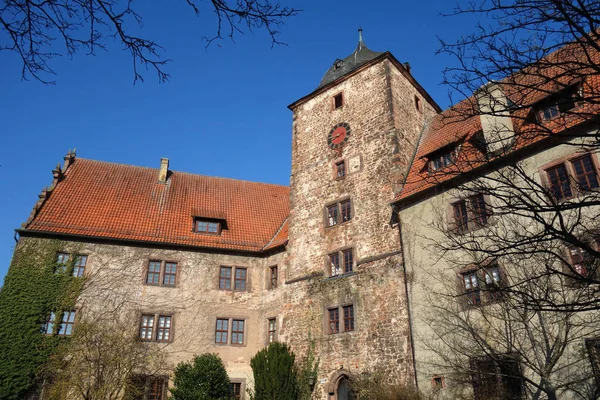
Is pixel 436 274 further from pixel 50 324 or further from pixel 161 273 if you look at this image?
pixel 50 324

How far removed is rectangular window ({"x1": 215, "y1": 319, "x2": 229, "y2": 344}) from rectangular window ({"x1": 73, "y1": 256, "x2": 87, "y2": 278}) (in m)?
5.68

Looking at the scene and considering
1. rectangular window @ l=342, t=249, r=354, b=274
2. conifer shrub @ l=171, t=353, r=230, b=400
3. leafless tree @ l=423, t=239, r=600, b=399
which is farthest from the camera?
rectangular window @ l=342, t=249, r=354, b=274

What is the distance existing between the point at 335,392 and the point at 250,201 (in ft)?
36.2

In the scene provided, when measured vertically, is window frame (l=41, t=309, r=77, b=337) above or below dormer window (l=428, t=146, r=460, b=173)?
below

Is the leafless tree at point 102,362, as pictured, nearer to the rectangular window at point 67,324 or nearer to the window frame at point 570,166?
the rectangular window at point 67,324

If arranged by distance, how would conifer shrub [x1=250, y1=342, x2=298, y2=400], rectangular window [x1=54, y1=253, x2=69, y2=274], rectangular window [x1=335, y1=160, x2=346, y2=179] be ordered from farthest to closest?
rectangular window [x1=335, y1=160, x2=346, y2=179] → rectangular window [x1=54, y1=253, x2=69, y2=274] → conifer shrub [x1=250, y1=342, x2=298, y2=400]

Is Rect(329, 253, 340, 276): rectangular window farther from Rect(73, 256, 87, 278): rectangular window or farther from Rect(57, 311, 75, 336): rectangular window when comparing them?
Rect(57, 311, 75, 336): rectangular window

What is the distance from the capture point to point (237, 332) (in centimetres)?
1977

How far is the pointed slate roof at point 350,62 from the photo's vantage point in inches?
869

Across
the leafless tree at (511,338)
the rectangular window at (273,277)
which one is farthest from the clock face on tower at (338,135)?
the leafless tree at (511,338)

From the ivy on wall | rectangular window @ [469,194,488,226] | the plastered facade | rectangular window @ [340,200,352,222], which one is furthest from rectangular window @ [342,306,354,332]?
the ivy on wall

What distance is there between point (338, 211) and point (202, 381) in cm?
805

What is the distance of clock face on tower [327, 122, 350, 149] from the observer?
20.5m

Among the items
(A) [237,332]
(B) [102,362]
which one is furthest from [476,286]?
(B) [102,362]
